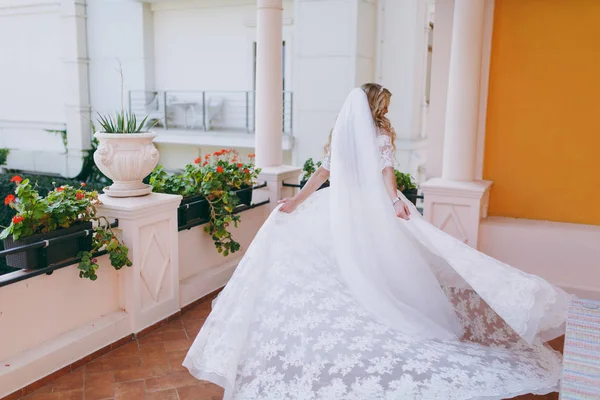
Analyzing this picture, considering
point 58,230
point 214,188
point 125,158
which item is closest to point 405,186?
point 214,188

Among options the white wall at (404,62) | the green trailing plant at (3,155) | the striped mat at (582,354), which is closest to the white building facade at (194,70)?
the white wall at (404,62)

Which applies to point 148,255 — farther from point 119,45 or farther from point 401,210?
point 119,45

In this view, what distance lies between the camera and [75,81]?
13.1 m

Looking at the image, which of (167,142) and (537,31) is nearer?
(537,31)

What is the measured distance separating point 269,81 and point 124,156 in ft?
7.33

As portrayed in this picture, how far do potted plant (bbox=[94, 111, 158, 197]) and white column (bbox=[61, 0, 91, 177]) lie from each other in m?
9.27

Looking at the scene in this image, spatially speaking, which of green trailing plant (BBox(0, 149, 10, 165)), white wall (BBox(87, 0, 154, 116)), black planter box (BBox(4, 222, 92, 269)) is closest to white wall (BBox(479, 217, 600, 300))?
black planter box (BBox(4, 222, 92, 269))

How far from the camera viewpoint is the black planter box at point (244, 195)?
5.47 metres

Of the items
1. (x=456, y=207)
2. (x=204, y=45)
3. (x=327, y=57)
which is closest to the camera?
(x=456, y=207)

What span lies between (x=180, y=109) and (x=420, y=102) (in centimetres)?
528

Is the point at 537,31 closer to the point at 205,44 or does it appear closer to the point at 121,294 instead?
the point at 121,294

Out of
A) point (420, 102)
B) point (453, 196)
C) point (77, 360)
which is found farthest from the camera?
point (420, 102)

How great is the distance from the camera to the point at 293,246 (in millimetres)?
3539

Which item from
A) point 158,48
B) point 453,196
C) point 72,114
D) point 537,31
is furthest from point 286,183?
point 72,114
